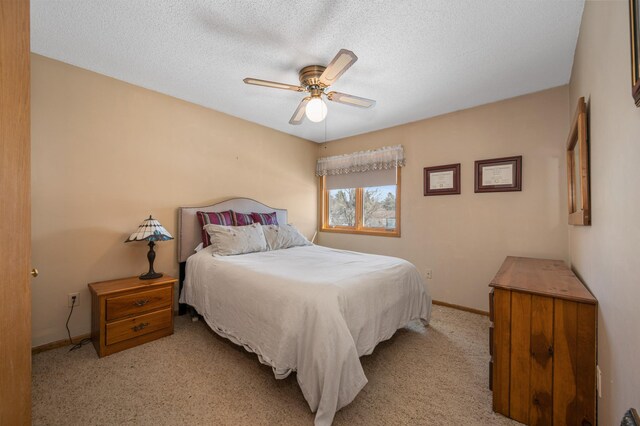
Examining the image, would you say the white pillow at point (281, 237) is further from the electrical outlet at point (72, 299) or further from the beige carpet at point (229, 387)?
the electrical outlet at point (72, 299)

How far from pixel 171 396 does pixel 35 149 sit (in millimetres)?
2263

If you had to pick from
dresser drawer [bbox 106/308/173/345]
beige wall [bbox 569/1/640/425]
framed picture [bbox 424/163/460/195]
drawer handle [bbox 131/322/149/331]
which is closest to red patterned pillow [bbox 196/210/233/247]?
dresser drawer [bbox 106/308/173/345]

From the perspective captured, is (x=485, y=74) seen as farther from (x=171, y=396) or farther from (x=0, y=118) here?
(x=171, y=396)

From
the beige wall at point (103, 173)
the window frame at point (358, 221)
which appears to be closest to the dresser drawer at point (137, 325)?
the beige wall at point (103, 173)

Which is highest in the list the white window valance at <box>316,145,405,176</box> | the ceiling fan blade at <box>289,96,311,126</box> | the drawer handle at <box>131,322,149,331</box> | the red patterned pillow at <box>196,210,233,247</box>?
the ceiling fan blade at <box>289,96,311,126</box>

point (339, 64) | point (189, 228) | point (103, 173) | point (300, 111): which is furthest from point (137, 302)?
point (339, 64)

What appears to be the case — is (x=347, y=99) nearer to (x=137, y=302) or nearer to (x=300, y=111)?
(x=300, y=111)

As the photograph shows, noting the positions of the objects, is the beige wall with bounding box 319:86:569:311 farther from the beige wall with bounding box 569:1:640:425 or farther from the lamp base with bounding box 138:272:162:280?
the lamp base with bounding box 138:272:162:280

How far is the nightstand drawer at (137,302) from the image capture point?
2.19 metres

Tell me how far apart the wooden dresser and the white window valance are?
8.03ft

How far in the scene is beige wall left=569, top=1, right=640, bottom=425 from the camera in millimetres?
892

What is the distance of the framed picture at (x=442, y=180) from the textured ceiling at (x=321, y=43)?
83 cm

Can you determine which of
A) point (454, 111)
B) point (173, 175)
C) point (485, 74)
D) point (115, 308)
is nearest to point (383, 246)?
point (454, 111)

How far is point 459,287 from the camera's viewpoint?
3246mm
